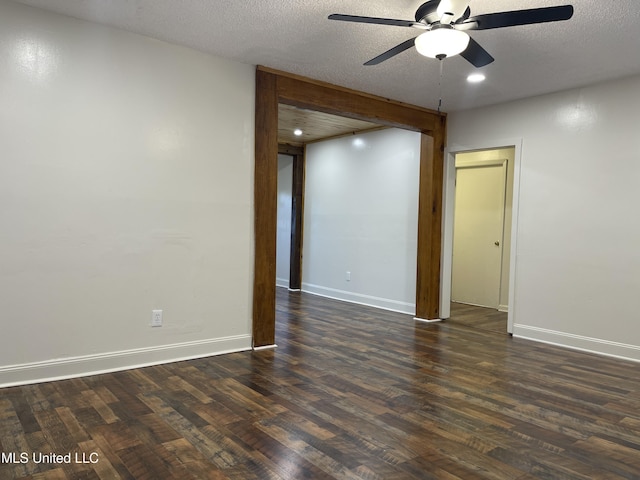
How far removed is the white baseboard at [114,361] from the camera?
2971mm

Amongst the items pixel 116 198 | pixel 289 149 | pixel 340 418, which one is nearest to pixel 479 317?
pixel 340 418

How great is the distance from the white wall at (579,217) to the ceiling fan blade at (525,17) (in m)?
2.39

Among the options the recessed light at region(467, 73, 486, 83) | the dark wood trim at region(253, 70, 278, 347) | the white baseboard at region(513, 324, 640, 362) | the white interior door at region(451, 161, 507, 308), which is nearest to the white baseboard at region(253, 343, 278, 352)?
→ the dark wood trim at region(253, 70, 278, 347)

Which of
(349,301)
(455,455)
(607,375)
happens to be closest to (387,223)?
(349,301)

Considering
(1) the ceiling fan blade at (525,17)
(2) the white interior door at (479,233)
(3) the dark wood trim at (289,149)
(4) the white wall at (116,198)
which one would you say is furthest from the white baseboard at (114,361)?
(3) the dark wood trim at (289,149)

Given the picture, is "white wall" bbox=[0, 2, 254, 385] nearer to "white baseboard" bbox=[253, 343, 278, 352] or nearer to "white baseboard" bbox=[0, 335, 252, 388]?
"white baseboard" bbox=[0, 335, 252, 388]

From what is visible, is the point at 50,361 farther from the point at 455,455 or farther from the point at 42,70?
the point at 455,455

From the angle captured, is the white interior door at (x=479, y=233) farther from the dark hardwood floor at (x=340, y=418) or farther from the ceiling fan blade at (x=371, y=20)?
the ceiling fan blade at (x=371, y=20)

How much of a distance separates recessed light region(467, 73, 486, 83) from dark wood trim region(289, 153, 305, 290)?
3.86m

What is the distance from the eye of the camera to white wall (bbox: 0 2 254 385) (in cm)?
297

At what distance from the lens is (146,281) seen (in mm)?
3469

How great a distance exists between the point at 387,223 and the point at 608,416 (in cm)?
373

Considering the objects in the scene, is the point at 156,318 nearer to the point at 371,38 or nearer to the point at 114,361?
the point at 114,361

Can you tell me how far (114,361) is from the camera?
131 inches
